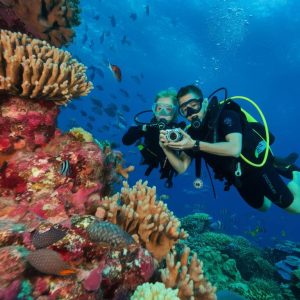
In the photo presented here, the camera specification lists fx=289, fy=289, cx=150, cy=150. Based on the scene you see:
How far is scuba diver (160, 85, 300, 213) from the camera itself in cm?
479

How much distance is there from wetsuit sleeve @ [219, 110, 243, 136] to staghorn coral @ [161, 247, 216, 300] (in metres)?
2.25

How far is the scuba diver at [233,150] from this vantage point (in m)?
4.79

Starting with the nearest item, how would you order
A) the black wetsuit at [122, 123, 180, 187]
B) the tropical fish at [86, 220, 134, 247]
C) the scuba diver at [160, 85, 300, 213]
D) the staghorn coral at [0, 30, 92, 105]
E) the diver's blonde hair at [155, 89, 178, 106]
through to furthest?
the tropical fish at [86, 220, 134, 247] → the staghorn coral at [0, 30, 92, 105] → the scuba diver at [160, 85, 300, 213] → the diver's blonde hair at [155, 89, 178, 106] → the black wetsuit at [122, 123, 180, 187]

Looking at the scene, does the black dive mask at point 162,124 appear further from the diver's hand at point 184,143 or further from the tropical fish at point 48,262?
the tropical fish at point 48,262

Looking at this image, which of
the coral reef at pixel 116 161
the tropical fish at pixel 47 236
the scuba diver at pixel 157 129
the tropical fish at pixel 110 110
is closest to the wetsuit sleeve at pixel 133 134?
the scuba diver at pixel 157 129

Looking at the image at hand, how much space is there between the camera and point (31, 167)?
359 centimetres

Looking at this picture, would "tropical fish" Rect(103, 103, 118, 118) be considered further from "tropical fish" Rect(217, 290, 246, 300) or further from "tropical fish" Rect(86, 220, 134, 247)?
"tropical fish" Rect(86, 220, 134, 247)

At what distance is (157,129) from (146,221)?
8.91 feet

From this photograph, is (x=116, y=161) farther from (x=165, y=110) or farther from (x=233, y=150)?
(x=233, y=150)

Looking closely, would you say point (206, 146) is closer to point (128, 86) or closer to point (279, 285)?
point (279, 285)

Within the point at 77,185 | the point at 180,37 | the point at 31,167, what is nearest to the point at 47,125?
the point at 31,167

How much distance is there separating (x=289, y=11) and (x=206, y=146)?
31.4 metres

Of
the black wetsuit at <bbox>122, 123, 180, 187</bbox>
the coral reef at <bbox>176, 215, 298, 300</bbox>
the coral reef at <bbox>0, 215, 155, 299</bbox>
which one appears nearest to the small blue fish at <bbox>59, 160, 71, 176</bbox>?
the coral reef at <bbox>0, 215, 155, 299</bbox>

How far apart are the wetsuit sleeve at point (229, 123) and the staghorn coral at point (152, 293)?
2.97 metres
